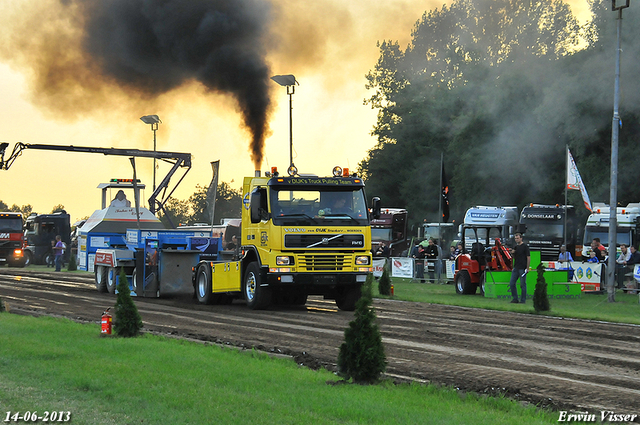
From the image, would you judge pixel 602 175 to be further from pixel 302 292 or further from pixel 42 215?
pixel 42 215

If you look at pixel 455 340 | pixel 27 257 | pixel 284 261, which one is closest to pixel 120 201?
pixel 284 261

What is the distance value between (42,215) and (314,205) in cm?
3685

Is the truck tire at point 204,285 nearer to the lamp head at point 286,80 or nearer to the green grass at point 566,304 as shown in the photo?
the green grass at point 566,304

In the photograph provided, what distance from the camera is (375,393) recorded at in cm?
795

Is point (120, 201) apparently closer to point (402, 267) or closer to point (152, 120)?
point (402, 267)

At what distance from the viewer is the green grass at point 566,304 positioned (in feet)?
60.1

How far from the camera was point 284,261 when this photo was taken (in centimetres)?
1775

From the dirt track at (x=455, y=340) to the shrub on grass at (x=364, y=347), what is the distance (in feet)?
3.26

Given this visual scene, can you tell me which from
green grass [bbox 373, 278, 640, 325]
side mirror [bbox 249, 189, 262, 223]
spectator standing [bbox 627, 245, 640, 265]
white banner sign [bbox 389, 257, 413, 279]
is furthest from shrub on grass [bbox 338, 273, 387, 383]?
white banner sign [bbox 389, 257, 413, 279]

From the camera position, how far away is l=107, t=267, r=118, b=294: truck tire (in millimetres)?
24250

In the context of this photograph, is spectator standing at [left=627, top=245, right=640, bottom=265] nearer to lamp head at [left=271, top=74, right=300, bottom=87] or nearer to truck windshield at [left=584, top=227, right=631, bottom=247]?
truck windshield at [left=584, top=227, right=631, bottom=247]

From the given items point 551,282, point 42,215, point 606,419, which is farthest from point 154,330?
point 42,215

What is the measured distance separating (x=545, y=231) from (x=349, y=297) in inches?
952

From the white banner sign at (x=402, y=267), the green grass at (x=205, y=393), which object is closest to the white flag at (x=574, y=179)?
the white banner sign at (x=402, y=267)
